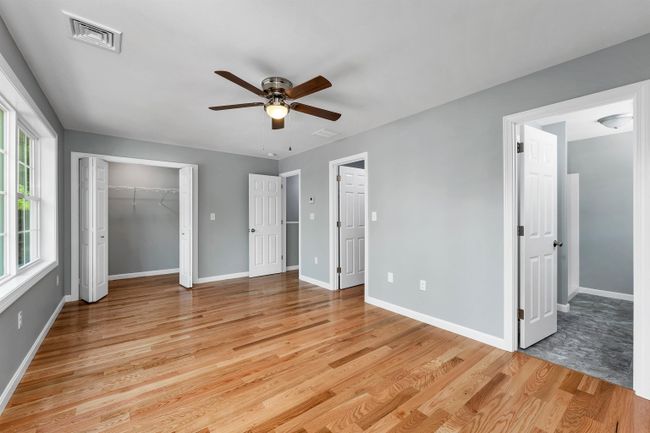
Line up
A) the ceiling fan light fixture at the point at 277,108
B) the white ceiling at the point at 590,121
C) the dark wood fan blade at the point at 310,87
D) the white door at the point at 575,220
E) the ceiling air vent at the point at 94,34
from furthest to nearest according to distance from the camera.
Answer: the white door at the point at 575,220 → the white ceiling at the point at 590,121 → the ceiling fan light fixture at the point at 277,108 → the dark wood fan blade at the point at 310,87 → the ceiling air vent at the point at 94,34

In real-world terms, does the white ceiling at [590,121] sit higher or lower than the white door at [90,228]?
higher

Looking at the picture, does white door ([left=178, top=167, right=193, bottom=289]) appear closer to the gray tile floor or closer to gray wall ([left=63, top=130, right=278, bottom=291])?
gray wall ([left=63, top=130, right=278, bottom=291])

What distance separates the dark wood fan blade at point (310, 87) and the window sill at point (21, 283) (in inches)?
95.4

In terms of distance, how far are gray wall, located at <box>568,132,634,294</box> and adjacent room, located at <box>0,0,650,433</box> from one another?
0.10ft

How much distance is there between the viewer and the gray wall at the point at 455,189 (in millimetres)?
2312

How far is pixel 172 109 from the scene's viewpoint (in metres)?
3.31

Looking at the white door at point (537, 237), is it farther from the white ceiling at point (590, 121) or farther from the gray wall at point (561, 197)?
the gray wall at point (561, 197)

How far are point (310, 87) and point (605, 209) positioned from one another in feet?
16.5

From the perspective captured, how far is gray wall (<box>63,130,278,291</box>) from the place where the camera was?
4898 mm

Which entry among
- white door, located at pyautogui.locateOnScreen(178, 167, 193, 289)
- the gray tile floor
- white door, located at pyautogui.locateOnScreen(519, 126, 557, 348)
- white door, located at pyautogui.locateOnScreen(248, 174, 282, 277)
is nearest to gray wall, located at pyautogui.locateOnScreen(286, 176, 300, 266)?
white door, located at pyautogui.locateOnScreen(248, 174, 282, 277)

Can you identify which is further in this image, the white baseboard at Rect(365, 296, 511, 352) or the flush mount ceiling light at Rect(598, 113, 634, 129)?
the flush mount ceiling light at Rect(598, 113, 634, 129)

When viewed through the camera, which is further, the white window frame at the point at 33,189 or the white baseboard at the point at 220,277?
the white baseboard at the point at 220,277

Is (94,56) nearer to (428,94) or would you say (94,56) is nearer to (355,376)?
(428,94)

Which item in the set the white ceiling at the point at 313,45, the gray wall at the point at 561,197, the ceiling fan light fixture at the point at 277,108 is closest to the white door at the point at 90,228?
the white ceiling at the point at 313,45
